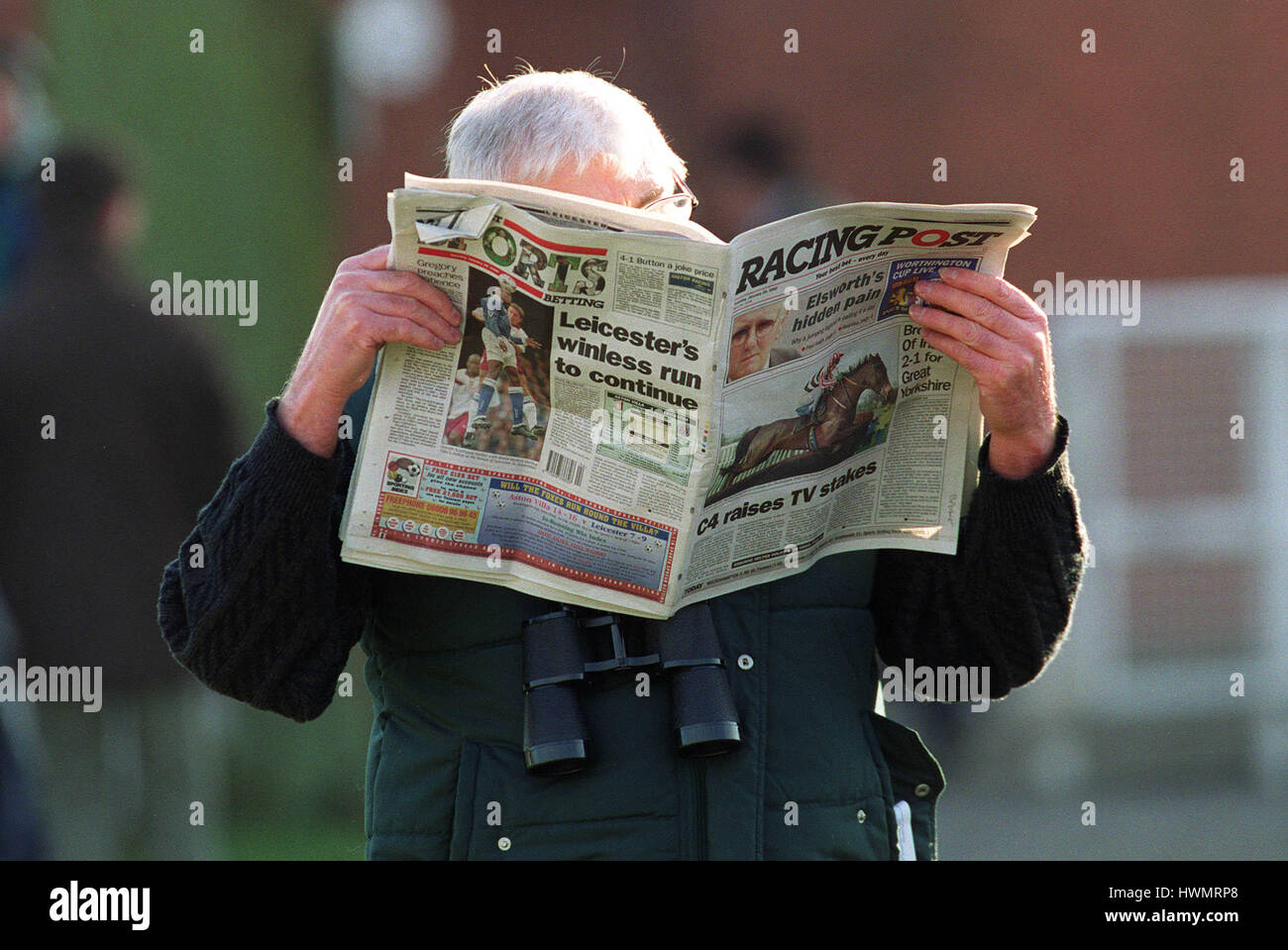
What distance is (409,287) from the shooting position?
5.95 feet

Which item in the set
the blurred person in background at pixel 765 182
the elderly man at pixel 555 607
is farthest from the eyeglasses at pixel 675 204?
the blurred person in background at pixel 765 182

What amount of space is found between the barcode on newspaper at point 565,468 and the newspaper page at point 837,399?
6.1 inches

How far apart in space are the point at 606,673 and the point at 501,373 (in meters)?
0.38

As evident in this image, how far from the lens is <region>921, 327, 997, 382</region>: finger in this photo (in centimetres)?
189

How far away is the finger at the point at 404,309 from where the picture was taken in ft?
5.92

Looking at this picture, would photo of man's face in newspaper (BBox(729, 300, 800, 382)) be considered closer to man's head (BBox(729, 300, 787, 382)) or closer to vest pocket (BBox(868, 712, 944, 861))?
man's head (BBox(729, 300, 787, 382))

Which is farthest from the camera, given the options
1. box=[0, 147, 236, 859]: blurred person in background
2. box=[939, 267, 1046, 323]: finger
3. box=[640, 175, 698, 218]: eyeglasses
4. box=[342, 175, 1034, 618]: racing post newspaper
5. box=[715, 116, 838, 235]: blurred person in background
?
box=[715, 116, 838, 235]: blurred person in background

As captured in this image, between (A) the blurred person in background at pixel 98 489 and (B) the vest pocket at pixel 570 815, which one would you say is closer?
(B) the vest pocket at pixel 570 815

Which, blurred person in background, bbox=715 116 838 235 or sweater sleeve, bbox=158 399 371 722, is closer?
sweater sleeve, bbox=158 399 371 722

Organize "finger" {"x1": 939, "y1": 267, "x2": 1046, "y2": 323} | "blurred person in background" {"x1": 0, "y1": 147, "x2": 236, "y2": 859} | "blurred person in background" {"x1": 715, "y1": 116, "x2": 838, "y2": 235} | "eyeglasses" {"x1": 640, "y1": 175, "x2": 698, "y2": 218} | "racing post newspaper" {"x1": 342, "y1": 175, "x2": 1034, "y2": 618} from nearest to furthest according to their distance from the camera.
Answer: "racing post newspaper" {"x1": 342, "y1": 175, "x2": 1034, "y2": 618} → "finger" {"x1": 939, "y1": 267, "x2": 1046, "y2": 323} → "eyeglasses" {"x1": 640, "y1": 175, "x2": 698, "y2": 218} → "blurred person in background" {"x1": 0, "y1": 147, "x2": 236, "y2": 859} → "blurred person in background" {"x1": 715, "y1": 116, "x2": 838, "y2": 235}

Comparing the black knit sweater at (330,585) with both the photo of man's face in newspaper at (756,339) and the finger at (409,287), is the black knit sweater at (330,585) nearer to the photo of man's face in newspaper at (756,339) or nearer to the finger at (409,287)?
the finger at (409,287)

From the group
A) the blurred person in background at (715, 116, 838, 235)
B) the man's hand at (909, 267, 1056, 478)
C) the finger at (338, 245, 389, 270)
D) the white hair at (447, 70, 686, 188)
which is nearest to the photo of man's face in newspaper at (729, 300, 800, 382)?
the man's hand at (909, 267, 1056, 478)

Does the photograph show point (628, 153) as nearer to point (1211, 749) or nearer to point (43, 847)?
point (43, 847)
